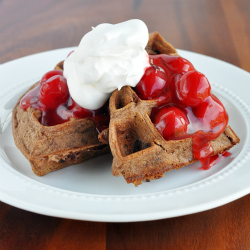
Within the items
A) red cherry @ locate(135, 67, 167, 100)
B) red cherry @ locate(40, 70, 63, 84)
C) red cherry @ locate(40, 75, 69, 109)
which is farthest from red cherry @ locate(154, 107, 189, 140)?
red cherry @ locate(40, 70, 63, 84)

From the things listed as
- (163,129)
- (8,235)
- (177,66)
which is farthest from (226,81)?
(8,235)

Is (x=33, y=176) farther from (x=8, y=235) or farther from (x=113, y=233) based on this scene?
(x=113, y=233)

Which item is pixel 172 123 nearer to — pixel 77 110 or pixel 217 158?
pixel 217 158

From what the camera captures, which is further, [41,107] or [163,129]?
[41,107]

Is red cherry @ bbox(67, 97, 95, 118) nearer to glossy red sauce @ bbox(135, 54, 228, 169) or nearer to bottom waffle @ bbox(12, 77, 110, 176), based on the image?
bottom waffle @ bbox(12, 77, 110, 176)

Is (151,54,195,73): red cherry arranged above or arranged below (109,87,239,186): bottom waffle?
above

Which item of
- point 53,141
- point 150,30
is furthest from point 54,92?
point 150,30

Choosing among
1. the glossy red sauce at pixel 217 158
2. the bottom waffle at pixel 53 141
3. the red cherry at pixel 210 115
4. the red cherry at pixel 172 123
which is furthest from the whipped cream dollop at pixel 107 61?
the glossy red sauce at pixel 217 158
